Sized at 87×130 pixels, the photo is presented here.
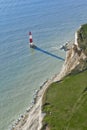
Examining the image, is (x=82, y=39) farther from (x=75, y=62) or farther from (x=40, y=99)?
(x=40, y=99)

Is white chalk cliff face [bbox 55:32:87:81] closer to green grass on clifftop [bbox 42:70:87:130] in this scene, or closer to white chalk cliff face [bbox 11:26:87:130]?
white chalk cliff face [bbox 11:26:87:130]

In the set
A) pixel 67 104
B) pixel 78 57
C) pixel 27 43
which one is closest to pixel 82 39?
pixel 78 57

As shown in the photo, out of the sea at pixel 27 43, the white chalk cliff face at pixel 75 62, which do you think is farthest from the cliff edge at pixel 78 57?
the sea at pixel 27 43

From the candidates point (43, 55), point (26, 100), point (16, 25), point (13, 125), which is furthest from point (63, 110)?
point (16, 25)

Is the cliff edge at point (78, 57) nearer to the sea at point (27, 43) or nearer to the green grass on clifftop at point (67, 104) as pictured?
the green grass on clifftop at point (67, 104)

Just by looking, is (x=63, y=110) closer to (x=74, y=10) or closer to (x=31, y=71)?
(x=31, y=71)

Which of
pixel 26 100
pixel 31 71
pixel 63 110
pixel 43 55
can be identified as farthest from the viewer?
pixel 43 55
